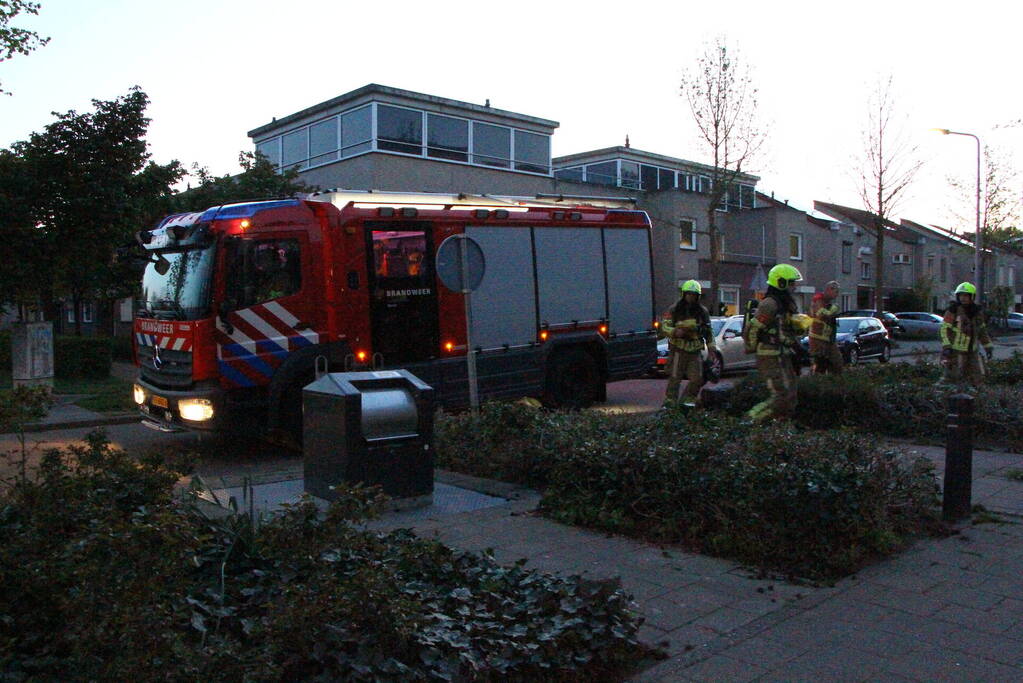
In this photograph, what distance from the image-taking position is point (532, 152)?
3144 cm

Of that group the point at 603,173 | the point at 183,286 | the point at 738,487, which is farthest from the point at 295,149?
the point at 738,487

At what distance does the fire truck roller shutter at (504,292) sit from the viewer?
11.0m

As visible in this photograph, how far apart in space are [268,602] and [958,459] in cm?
482

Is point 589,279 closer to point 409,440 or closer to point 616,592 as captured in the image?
point 409,440

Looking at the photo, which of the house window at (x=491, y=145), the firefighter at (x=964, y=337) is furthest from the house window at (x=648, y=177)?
the firefighter at (x=964, y=337)

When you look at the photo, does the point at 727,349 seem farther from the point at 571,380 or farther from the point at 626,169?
the point at 626,169

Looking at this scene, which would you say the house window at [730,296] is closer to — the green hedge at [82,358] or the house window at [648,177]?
the house window at [648,177]

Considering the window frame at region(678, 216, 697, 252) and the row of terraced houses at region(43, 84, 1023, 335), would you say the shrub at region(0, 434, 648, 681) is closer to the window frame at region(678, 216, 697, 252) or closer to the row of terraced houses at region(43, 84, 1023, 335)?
the row of terraced houses at region(43, 84, 1023, 335)

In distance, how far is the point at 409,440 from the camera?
20.8ft

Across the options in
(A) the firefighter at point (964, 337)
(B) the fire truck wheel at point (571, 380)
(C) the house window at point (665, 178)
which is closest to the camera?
(A) the firefighter at point (964, 337)

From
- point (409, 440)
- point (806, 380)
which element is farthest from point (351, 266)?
point (806, 380)

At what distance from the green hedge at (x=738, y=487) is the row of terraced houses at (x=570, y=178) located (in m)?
6.46

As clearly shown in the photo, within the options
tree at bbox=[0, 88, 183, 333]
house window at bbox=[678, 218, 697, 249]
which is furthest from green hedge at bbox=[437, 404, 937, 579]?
house window at bbox=[678, 218, 697, 249]

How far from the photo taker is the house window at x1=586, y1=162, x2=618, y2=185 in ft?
125
